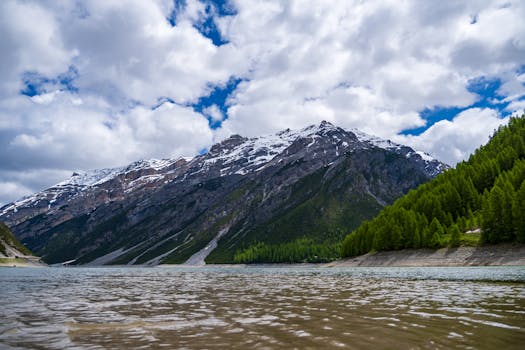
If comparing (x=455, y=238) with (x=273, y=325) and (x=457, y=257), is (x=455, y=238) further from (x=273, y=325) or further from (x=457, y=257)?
(x=273, y=325)

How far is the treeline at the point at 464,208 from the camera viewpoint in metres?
102

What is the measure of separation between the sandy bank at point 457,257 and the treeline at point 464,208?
2.71 m

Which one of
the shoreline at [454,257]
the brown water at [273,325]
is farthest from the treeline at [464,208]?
the brown water at [273,325]

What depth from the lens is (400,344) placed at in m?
12.4

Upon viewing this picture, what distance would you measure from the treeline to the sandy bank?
107 inches

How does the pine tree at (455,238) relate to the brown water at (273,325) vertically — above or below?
→ above

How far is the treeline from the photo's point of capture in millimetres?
101875

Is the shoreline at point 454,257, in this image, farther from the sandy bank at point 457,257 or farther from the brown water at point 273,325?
the brown water at point 273,325

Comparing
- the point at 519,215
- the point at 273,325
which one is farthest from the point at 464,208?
the point at 273,325

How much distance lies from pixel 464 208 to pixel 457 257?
2023 inches

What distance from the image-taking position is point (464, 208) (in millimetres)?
147125

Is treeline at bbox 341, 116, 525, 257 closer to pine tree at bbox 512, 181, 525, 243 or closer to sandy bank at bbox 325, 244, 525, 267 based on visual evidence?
pine tree at bbox 512, 181, 525, 243

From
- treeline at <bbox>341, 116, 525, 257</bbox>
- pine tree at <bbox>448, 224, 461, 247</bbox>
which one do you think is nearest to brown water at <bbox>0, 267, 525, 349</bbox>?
treeline at <bbox>341, 116, 525, 257</bbox>

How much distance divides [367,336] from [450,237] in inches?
4399
